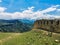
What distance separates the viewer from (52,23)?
23.0 meters

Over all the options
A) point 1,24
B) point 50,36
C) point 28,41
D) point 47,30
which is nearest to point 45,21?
point 47,30

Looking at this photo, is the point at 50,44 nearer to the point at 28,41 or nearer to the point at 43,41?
the point at 43,41

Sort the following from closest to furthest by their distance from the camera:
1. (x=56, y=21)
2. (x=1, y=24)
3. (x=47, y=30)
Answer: (x=56, y=21) < (x=47, y=30) < (x=1, y=24)

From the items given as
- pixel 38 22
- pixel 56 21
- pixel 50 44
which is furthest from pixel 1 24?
pixel 50 44

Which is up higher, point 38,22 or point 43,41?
point 38,22

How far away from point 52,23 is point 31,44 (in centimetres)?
584

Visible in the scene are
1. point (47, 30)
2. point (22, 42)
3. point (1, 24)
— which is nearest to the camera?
point (22, 42)

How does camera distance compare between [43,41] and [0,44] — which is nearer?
[43,41]

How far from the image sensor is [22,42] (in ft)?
63.5

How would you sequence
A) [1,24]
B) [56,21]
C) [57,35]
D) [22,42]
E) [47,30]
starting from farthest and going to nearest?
[1,24] < [47,30] < [56,21] < [57,35] < [22,42]

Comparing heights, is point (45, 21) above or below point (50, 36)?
above

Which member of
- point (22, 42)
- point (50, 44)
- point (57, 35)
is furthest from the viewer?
point (57, 35)

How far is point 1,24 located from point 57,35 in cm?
4332

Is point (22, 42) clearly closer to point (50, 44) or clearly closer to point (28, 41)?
point (28, 41)
